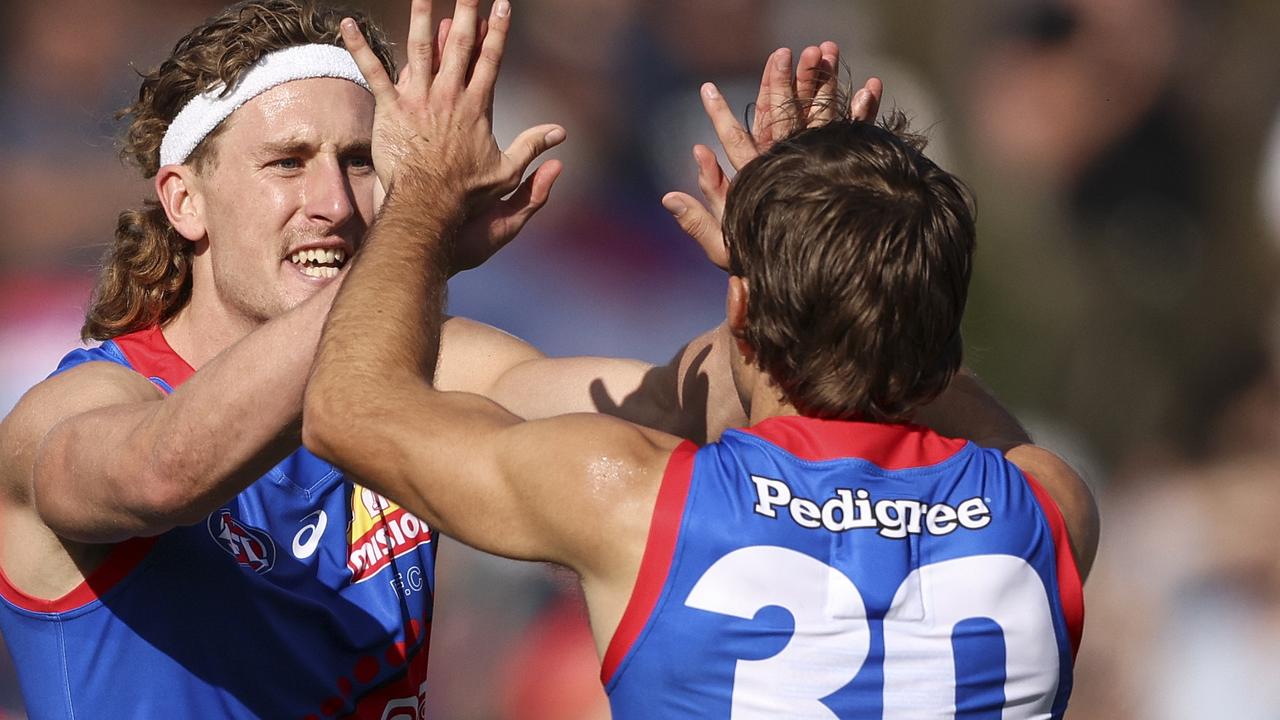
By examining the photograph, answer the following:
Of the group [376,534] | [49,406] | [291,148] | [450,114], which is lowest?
[376,534]

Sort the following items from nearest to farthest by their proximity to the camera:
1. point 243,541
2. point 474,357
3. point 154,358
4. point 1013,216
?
point 243,541, point 154,358, point 474,357, point 1013,216

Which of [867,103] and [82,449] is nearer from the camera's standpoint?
[82,449]

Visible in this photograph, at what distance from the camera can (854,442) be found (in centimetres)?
235

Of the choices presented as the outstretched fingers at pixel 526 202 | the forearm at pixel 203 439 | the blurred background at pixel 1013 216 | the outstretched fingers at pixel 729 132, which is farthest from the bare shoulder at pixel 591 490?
the blurred background at pixel 1013 216

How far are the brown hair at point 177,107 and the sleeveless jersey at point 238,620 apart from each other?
0.72 feet

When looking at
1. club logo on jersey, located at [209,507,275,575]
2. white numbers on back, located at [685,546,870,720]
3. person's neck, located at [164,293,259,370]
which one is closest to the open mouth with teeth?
person's neck, located at [164,293,259,370]

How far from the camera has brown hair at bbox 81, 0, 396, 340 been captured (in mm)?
3625

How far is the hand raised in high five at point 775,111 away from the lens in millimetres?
2955

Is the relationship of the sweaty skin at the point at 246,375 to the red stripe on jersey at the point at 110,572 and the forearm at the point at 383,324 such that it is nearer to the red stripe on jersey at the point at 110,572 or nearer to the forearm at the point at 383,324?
the red stripe on jersey at the point at 110,572

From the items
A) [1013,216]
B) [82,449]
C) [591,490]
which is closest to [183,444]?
[82,449]

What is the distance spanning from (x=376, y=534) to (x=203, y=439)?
91 cm

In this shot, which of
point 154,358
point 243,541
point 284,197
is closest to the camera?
point 243,541

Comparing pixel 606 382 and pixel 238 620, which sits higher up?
pixel 606 382

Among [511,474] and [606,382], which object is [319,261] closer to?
[606,382]
